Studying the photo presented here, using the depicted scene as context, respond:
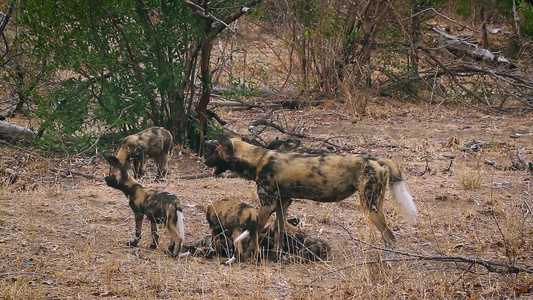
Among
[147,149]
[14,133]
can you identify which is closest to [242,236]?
[147,149]

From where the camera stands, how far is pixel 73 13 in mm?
7352

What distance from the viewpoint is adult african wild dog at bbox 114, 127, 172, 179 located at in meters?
6.94

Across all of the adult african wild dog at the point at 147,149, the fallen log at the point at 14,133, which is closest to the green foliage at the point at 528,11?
the adult african wild dog at the point at 147,149

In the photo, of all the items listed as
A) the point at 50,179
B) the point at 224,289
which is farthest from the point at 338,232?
the point at 50,179

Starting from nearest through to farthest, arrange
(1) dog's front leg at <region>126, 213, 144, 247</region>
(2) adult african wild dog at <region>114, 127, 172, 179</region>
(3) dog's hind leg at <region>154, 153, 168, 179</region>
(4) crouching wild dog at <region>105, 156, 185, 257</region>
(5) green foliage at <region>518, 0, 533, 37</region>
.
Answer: (4) crouching wild dog at <region>105, 156, 185, 257</region> < (1) dog's front leg at <region>126, 213, 144, 247</region> < (2) adult african wild dog at <region>114, 127, 172, 179</region> < (3) dog's hind leg at <region>154, 153, 168, 179</region> < (5) green foliage at <region>518, 0, 533, 37</region>

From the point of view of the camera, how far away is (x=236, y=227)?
494cm

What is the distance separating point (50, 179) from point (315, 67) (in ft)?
16.7

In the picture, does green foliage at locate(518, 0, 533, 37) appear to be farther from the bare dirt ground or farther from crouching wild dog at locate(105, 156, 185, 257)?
crouching wild dog at locate(105, 156, 185, 257)

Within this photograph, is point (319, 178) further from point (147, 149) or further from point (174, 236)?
point (147, 149)

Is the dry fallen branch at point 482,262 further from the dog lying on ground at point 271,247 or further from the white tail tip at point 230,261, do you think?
the white tail tip at point 230,261

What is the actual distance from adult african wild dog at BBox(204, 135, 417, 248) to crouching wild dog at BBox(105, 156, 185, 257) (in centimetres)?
52

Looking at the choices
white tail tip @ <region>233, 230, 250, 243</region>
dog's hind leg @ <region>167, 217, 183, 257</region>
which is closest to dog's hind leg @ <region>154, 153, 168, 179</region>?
dog's hind leg @ <region>167, 217, 183, 257</region>

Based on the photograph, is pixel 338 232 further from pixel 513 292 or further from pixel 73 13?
pixel 73 13

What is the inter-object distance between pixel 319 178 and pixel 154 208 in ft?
3.73
